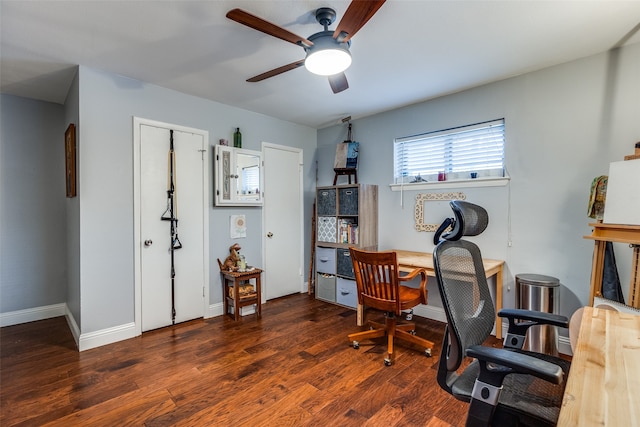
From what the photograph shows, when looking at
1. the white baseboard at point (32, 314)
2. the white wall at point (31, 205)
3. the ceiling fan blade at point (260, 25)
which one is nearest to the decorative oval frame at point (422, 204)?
the ceiling fan blade at point (260, 25)

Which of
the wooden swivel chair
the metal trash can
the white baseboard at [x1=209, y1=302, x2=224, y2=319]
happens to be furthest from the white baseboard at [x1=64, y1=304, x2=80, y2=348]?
the metal trash can

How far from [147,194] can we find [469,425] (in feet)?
10.5

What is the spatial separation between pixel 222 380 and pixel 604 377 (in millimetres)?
2175

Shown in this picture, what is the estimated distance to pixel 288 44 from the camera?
2305mm

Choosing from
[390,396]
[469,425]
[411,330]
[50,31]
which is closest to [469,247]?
[469,425]

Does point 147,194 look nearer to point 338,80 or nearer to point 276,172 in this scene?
point 276,172

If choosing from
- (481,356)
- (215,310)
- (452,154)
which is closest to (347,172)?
(452,154)

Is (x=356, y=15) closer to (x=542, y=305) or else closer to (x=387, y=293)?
(x=387, y=293)

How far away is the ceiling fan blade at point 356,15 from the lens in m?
1.52

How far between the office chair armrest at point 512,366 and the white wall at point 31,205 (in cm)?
445

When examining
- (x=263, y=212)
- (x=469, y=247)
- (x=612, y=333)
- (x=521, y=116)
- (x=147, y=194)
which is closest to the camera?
(x=612, y=333)

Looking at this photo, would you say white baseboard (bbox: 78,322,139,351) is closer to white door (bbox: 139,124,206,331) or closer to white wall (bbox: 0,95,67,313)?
white door (bbox: 139,124,206,331)

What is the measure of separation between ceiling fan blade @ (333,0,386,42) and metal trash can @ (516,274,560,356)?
238cm

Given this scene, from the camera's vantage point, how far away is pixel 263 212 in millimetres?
4102
